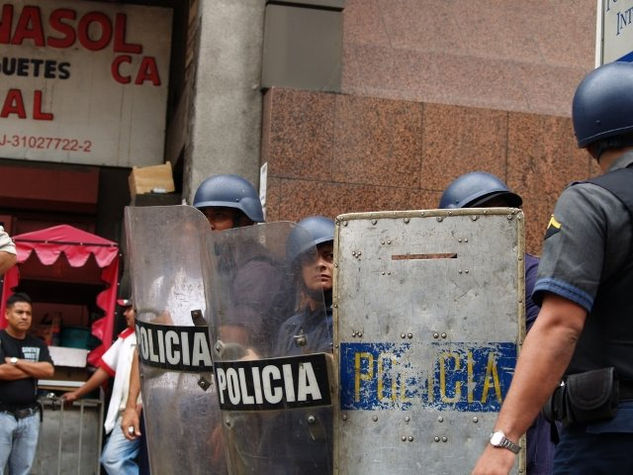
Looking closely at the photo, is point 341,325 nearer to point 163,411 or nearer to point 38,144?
point 163,411

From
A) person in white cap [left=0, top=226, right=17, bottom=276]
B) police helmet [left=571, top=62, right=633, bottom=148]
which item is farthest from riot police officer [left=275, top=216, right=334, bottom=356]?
person in white cap [left=0, top=226, right=17, bottom=276]

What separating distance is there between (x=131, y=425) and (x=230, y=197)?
6.02 feet

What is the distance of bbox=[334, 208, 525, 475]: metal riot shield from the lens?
15.1 feet

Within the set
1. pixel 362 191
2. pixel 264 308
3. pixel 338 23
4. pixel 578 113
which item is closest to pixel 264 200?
pixel 362 191

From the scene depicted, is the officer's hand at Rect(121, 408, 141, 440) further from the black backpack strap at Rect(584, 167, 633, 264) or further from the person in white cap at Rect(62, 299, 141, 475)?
A: the black backpack strap at Rect(584, 167, 633, 264)

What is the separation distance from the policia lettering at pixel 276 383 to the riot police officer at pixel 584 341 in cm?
139

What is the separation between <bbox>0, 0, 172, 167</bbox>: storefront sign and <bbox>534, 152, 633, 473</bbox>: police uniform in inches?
498

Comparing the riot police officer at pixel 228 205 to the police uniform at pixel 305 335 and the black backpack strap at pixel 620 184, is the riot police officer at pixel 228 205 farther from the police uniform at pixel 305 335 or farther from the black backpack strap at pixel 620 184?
the black backpack strap at pixel 620 184

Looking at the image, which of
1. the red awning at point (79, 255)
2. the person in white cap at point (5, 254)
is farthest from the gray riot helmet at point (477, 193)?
the red awning at point (79, 255)

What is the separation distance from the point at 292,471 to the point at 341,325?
581mm

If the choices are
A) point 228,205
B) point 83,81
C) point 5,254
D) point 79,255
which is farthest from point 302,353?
point 83,81

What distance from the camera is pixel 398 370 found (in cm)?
468

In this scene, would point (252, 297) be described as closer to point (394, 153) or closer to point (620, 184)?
point (620, 184)

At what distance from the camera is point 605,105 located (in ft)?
11.9
